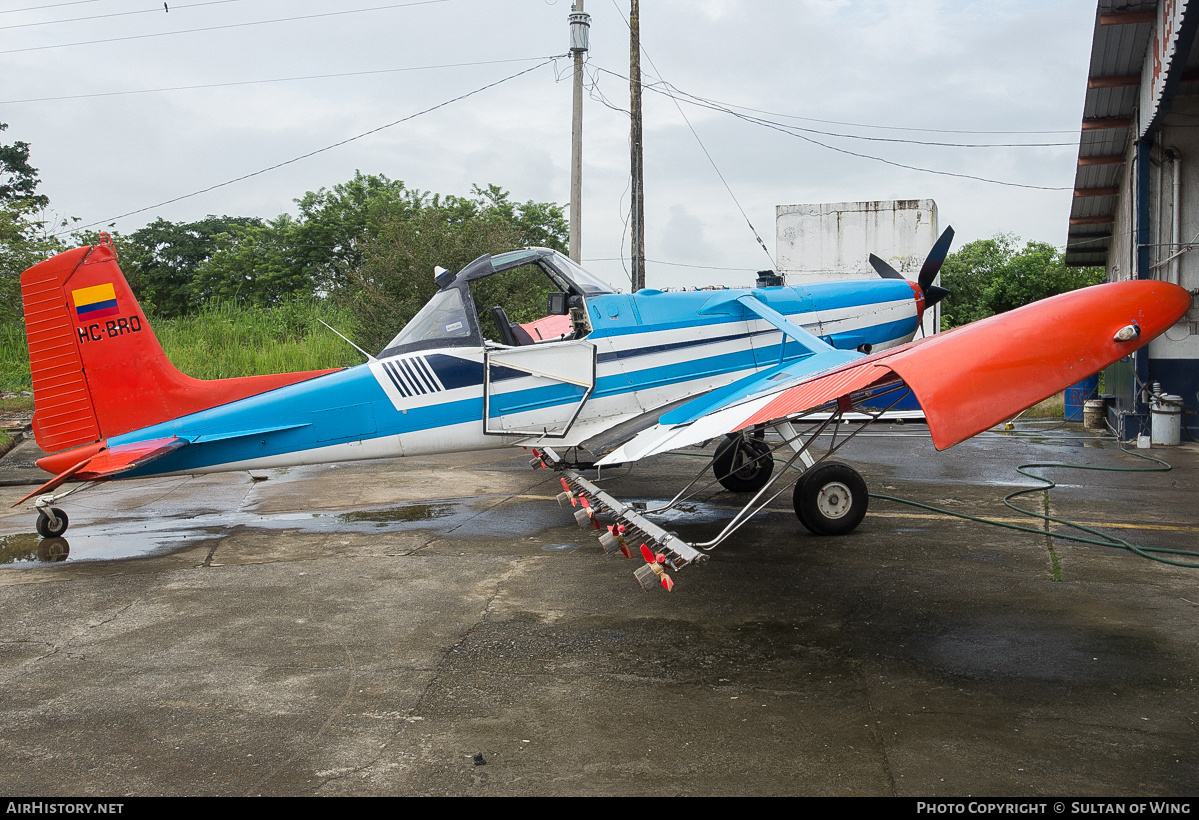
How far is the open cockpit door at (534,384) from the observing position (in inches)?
319

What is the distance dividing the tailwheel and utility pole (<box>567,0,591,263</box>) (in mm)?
11997

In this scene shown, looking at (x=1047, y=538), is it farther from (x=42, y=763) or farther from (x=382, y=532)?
(x=42, y=763)

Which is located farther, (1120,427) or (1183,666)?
(1120,427)

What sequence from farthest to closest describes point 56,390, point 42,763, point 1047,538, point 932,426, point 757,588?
1. point 56,390
2. point 1047,538
3. point 757,588
4. point 932,426
5. point 42,763

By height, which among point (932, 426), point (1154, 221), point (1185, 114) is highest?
point (1185, 114)

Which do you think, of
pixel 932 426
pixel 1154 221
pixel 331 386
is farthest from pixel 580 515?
pixel 1154 221

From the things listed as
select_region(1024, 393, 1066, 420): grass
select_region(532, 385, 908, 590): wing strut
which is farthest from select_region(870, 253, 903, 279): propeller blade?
select_region(1024, 393, 1066, 420): grass

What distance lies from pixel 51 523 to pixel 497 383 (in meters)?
4.51

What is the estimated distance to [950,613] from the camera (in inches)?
212

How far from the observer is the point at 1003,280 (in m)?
37.1

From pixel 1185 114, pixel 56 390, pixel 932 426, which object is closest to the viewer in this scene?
pixel 932 426

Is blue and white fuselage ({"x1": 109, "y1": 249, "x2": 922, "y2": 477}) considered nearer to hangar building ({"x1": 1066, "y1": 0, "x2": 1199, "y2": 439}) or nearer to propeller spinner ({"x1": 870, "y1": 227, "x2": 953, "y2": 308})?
propeller spinner ({"x1": 870, "y1": 227, "x2": 953, "y2": 308})

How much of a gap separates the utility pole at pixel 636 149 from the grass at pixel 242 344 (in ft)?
25.3

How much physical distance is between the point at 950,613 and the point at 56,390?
7.90 meters
